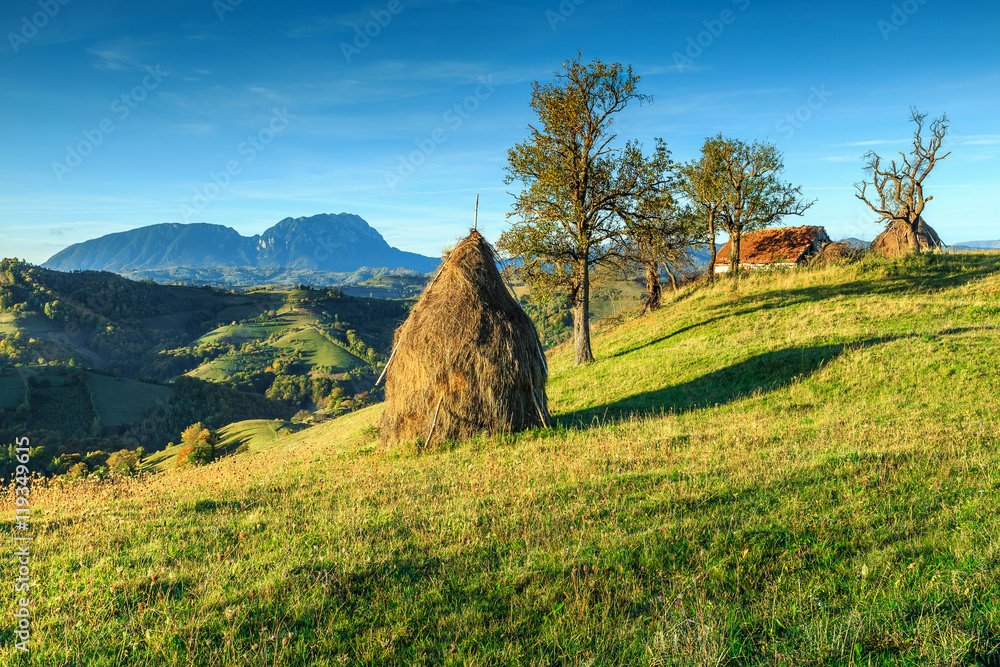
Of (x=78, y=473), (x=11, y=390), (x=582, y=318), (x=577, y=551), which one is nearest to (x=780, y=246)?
(x=582, y=318)

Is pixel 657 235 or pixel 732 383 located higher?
pixel 657 235

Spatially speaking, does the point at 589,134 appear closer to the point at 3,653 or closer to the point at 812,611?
the point at 812,611

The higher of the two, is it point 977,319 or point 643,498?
point 977,319

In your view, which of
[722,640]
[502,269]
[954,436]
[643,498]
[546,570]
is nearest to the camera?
[722,640]

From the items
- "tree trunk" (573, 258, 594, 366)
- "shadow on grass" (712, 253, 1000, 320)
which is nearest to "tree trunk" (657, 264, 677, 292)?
"shadow on grass" (712, 253, 1000, 320)

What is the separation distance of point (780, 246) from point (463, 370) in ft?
160

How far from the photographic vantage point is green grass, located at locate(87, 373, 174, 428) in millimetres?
98188

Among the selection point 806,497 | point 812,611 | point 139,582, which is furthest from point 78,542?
point 806,497

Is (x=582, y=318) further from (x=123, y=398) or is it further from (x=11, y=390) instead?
(x=11, y=390)

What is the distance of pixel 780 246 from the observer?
158 feet

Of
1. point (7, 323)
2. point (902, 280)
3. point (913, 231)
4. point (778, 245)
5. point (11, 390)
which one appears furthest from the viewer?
point (7, 323)

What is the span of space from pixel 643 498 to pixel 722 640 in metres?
2.81

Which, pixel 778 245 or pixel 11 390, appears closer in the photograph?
pixel 778 245

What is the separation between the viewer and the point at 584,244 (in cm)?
2214
